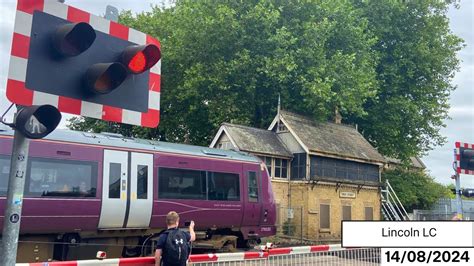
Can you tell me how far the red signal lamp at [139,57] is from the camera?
3.71 m

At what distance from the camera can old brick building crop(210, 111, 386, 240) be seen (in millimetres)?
23266

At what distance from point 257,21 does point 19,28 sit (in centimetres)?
2642

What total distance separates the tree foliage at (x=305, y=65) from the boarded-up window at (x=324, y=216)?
6.15 meters

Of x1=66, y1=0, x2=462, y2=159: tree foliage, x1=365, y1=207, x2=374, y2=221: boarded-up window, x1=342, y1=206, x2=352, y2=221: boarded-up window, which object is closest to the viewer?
x1=342, y1=206, x2=352, y2=221: boarded-up window

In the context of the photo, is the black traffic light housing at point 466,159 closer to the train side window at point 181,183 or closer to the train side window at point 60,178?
the train side window at point 181,183

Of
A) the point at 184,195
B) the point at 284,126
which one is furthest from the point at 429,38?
the point at 184,195

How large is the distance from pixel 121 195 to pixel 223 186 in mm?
3748

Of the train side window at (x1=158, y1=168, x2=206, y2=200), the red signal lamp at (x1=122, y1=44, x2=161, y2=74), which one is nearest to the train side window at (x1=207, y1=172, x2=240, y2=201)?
the train side window at (x1=158, y1=168, x2=206, y2=200)

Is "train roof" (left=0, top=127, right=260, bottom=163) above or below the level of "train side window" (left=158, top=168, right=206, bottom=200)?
above

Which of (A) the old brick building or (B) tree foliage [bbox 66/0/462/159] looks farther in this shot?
(B) tree foliage [bbox 66/0/462/159]

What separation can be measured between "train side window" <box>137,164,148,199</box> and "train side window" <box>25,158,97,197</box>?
1.24 meters

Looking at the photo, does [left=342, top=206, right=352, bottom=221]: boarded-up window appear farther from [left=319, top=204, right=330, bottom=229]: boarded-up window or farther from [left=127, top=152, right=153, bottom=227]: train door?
[left=127, top=152, right=153, bottom=227]: train door

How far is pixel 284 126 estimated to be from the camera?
25562 mm

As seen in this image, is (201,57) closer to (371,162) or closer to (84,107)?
(371,162)
